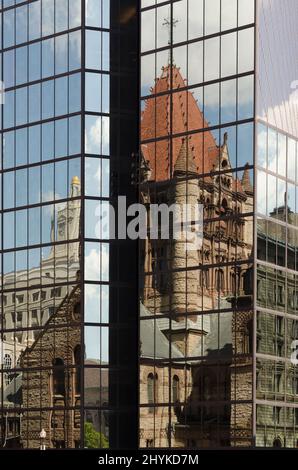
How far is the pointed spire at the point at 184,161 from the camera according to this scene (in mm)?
90438

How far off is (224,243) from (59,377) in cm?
1558

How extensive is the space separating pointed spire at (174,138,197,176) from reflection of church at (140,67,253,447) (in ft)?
0.19

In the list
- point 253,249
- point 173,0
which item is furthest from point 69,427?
point 173,0

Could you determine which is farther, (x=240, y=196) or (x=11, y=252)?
→ (x=11, y=252)

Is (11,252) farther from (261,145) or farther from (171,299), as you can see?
(261,145)

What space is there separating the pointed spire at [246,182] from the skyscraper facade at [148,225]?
0.10 m

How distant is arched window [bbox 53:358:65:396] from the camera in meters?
96.6

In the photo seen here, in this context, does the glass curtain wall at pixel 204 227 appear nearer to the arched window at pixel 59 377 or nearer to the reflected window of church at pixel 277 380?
the reflected window of church at pixel 277 380

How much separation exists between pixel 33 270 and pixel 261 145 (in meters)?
19.6

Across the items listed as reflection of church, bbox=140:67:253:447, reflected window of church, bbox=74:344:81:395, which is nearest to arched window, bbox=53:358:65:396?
reflected window of church, bbox=74:344:81:395

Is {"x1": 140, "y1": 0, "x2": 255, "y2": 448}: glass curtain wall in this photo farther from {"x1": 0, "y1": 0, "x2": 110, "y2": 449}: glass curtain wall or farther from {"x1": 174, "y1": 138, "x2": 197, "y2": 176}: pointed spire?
{"x1": 0, "y1": 0, "x2": 110, "y2": 449}: glass curtain wall

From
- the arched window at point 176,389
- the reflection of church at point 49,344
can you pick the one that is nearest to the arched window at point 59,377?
the reflection of church at point 49,344

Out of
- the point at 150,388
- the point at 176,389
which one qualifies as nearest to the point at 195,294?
the point at 176,389

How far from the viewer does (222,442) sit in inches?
3403
